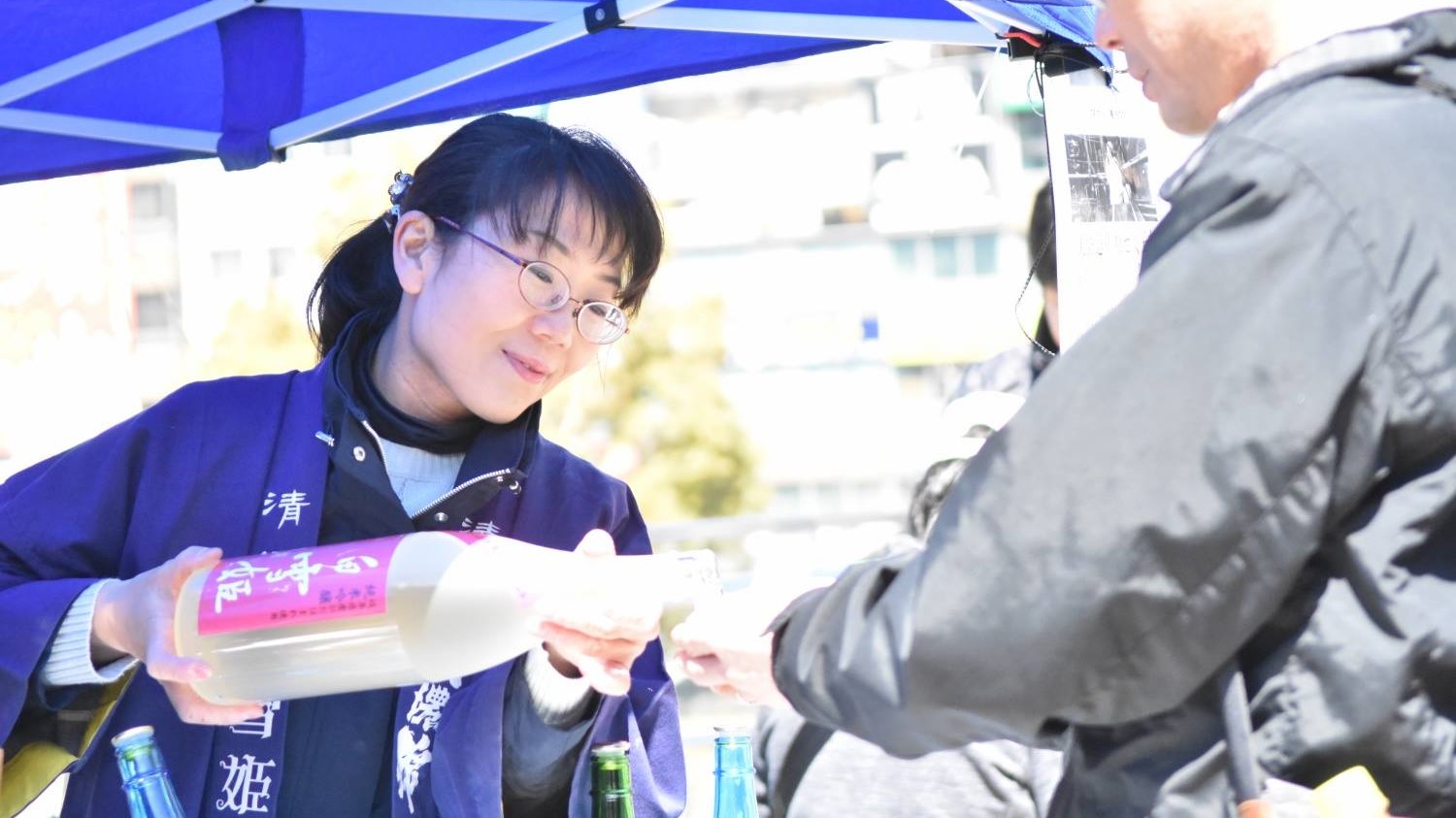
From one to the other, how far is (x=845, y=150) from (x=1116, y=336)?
3744 centimetres

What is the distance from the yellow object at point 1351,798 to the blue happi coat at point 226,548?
1.06 m

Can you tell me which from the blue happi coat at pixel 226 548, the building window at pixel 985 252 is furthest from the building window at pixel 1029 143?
the blue happi coat at pixel 226 548

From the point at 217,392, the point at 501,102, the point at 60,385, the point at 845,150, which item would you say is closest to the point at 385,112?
the point at 501,102

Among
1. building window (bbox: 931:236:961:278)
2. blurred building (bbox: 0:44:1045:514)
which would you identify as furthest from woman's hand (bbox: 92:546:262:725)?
building window (bbox: 931:236:961:278)

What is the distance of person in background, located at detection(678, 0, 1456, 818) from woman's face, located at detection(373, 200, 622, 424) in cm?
101

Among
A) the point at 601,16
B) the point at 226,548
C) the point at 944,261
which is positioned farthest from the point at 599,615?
the point at 944,261

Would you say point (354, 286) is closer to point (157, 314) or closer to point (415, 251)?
point (415, 251)

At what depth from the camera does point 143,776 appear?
1.75m

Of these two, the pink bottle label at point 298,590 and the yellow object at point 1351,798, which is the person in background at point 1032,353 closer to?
the pink bottle label at point 298,590

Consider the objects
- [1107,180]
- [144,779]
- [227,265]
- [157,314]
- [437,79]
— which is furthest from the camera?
[157,314]

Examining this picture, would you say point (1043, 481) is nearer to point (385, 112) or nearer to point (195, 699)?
point (195, 699)

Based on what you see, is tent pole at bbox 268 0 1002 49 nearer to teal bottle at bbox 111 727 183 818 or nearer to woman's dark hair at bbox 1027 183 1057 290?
woman's dark hair at bbox 1027 183 1057 290

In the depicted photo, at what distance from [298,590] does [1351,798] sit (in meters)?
1.07

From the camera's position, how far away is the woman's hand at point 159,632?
179 centimetres
